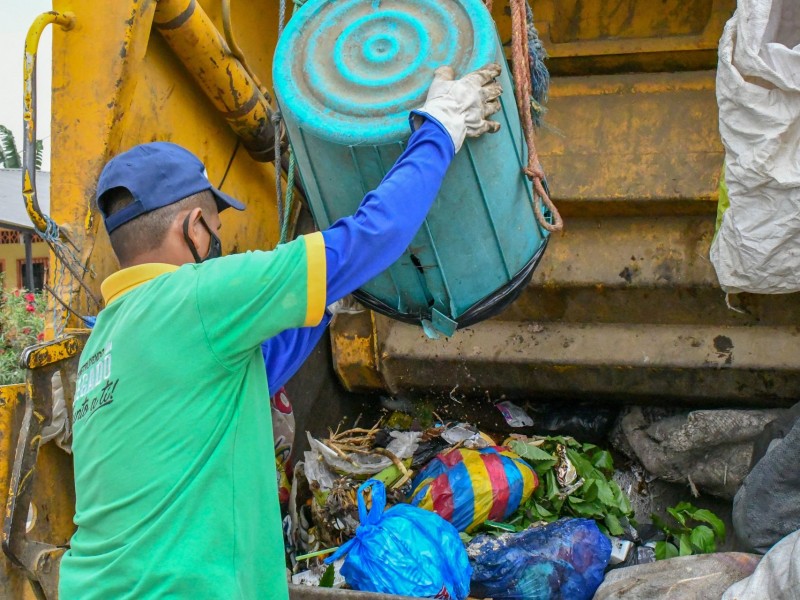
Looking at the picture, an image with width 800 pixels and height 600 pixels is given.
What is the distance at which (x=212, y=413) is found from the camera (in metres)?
1.29

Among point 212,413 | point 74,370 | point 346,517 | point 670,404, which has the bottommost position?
point 346,517

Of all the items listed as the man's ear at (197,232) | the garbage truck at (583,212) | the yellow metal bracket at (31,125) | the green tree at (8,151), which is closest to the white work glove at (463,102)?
the man's ear at (197,232)

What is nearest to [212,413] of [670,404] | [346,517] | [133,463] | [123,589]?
[133,463]

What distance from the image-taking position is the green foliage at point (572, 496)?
2674 millimetres

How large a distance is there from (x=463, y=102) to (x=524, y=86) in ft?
0.79

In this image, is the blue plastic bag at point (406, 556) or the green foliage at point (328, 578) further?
the green foliage at point (328, 578)

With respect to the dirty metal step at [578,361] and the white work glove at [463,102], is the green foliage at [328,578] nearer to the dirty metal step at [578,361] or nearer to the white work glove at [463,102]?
the dirty metal step at [578,361]

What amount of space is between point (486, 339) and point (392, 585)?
35.7 inches

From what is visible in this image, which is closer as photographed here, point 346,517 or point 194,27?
point 194,27

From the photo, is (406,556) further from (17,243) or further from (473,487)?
(17,243)

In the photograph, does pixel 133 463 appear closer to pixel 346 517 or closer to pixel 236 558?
pixel 236 558

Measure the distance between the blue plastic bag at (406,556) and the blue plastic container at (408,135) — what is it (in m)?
0.81

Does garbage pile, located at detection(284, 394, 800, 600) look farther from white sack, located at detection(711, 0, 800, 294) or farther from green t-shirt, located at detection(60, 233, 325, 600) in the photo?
green t-shirt, located at detection(60, 233, 325, 600)

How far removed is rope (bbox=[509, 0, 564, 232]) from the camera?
1.59 m
